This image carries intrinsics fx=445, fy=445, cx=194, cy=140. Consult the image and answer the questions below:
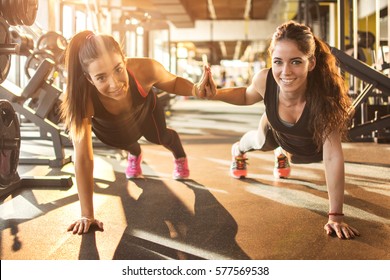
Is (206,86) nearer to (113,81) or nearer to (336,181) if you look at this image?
(113,81)

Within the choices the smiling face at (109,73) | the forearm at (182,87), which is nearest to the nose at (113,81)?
the smiling face at (109,73)

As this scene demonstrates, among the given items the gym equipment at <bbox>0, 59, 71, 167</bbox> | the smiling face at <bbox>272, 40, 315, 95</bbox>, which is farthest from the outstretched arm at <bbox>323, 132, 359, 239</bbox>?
the gym equipment at <bbox>0, 59, 71, 167</bbox>

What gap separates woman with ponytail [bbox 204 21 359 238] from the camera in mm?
1316

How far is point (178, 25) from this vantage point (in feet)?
42.9

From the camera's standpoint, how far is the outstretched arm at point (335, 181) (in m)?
1.31

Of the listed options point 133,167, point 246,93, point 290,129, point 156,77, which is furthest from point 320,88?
point 133,167

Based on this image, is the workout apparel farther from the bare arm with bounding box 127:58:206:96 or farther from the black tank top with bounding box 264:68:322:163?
the bare arm with bounding box 127:58:206:96

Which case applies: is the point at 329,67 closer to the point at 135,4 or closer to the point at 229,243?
the point at 229,243

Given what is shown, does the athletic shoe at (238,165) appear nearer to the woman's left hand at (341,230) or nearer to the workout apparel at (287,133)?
the workout apparel at (287,133)

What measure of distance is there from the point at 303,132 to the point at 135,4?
1042 cm

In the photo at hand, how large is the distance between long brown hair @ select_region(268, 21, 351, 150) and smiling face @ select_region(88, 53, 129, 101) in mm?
474

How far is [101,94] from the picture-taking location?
1515mm

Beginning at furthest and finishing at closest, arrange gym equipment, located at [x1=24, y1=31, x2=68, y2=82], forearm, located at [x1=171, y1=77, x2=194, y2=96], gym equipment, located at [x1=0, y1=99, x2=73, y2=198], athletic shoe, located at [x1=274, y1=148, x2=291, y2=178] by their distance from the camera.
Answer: gym equipment, located at [x1=24, y1=31, x2=68, y2=82] → athletic shoe, located at [x1=274, y1=148, x2=291, y2=178] → gym equipment, located at [x1=0, y1=99, x2=73, y2=198] → forearm, located at [x1=171, y1=77, x2=194, y2=96]
